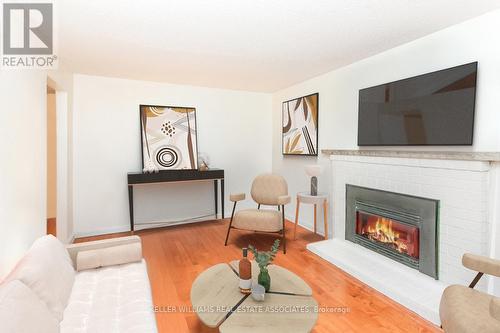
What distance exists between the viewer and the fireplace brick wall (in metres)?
2.02

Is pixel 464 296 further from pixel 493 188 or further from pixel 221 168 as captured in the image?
pixel 221 168

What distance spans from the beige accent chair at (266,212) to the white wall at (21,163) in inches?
77.8

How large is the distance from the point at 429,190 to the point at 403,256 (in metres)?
0.70

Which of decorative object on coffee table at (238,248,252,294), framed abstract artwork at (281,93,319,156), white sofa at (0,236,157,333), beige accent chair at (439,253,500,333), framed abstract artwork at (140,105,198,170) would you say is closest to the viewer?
white sofa at (0,236,157,333)

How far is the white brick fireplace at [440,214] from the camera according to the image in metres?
2.00

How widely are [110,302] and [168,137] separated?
9.21 ft

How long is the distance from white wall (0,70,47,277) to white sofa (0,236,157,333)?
17 cm

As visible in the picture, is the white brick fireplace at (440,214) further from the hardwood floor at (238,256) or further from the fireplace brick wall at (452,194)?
the hardwood floor at (238,256)

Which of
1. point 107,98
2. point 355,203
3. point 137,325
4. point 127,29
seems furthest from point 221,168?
point 137,325

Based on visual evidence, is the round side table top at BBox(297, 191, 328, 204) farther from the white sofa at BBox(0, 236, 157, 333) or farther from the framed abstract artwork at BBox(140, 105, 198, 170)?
the white sofa at BBox(0, 236, 157, 333)

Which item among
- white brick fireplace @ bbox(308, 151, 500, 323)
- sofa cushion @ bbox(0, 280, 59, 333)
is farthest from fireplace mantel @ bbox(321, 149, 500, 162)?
sofa cushion @ bbox(0, 280, 59, 333)

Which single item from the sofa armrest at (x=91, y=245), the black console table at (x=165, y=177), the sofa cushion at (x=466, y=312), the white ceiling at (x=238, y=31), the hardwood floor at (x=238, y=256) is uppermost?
the white ceiling at (x=238, y=31)

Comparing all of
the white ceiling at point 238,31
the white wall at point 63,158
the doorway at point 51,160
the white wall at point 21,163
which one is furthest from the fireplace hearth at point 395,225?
the doorway at point 51,160

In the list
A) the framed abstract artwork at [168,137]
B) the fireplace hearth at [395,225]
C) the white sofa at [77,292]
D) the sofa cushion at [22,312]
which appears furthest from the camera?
the framed abstract artwork at [168,137]
